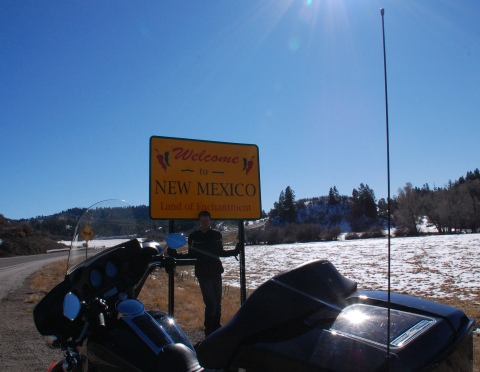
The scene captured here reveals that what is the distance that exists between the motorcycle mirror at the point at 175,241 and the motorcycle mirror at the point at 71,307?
0.76 meters

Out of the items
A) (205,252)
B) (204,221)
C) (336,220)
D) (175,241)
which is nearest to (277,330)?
(175,241)

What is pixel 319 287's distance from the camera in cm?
157

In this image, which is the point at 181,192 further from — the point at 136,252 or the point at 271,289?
the point at 271,289

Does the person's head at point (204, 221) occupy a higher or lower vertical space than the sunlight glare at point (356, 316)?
higher

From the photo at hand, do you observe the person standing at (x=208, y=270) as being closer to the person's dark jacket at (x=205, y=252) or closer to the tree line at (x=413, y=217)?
the person's dark jacket at (x=205, y=252)

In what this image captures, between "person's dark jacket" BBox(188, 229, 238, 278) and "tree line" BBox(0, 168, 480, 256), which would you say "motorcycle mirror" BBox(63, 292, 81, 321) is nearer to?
"tree line" BBox(0, 168, 480, 256)

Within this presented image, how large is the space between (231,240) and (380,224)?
103860mm

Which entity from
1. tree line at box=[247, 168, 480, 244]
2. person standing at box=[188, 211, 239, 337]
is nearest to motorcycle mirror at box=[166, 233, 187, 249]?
person standing at box=[188, 211, 239, 337]

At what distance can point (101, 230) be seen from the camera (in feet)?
9.52

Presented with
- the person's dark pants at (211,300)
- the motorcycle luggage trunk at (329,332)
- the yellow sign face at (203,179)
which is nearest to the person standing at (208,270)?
the person's dark pants at (211,300)

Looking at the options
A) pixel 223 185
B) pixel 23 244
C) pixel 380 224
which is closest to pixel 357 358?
pixel 223 185

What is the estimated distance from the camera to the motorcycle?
4.21ft

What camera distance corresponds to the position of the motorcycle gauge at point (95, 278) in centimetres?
229

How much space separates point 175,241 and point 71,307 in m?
0.83
